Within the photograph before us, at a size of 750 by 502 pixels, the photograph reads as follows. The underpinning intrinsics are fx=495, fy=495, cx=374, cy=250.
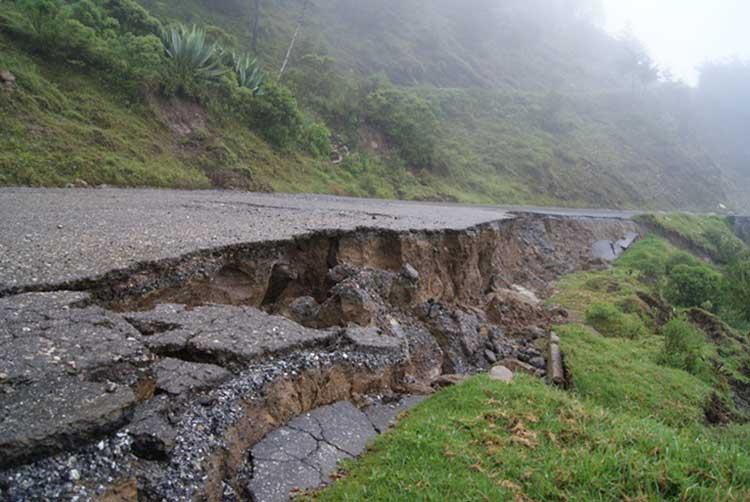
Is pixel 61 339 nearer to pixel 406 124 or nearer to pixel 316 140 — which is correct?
pixel 316 140

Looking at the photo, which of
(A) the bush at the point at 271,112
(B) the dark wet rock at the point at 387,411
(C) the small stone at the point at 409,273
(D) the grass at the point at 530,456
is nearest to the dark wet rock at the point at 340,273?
(C) the small stone at the point at 409,273

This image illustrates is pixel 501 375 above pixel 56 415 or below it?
below

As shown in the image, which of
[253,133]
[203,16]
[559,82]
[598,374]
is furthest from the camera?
[559,82]

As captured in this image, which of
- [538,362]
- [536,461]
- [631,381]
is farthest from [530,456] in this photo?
[631,381]

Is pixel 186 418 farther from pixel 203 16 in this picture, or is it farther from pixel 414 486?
pixel 203 16

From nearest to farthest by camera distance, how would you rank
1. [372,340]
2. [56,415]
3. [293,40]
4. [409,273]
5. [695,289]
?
[56,415] < [372,340] < [409,273] < [695,289] < [293,40]

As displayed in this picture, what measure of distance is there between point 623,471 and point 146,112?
470 inches

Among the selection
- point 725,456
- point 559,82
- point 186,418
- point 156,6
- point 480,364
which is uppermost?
point 559,82

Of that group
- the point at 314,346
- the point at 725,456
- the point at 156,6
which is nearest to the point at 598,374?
the point at 725,456

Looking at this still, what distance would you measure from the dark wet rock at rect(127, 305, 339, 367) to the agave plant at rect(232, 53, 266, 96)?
12377 mm

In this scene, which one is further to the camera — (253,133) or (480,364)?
(253,133)

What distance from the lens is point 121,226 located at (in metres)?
5.16

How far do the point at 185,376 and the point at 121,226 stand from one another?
285 centimetres

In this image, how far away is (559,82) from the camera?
Result: 6138 centimetres
